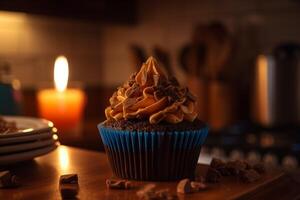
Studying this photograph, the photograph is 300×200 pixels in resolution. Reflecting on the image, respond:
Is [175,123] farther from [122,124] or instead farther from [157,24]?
[157,24]

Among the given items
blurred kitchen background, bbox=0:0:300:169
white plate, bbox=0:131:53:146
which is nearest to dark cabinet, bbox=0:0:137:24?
blurred kitchen background, bbox=0:0:300:169

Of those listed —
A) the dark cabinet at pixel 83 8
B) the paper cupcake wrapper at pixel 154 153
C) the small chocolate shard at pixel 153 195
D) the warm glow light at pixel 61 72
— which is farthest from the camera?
the dark cabinet at pixel 83 8

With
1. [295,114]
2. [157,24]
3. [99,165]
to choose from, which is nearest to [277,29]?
[295,114]

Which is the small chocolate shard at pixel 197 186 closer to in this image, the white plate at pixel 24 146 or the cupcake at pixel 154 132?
the cupcake at pixel 154 132

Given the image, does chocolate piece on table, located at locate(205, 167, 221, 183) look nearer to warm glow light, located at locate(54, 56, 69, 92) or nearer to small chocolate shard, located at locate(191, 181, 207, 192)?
small chocolate shard, located at locate(191, 181, 207, 192)

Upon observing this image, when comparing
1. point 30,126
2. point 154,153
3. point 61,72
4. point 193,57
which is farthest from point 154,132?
point 193,57

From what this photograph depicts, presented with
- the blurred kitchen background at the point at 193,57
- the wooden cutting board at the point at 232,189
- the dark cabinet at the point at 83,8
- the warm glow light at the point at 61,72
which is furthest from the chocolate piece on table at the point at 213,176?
the dark cabinet at the point at 83,8
